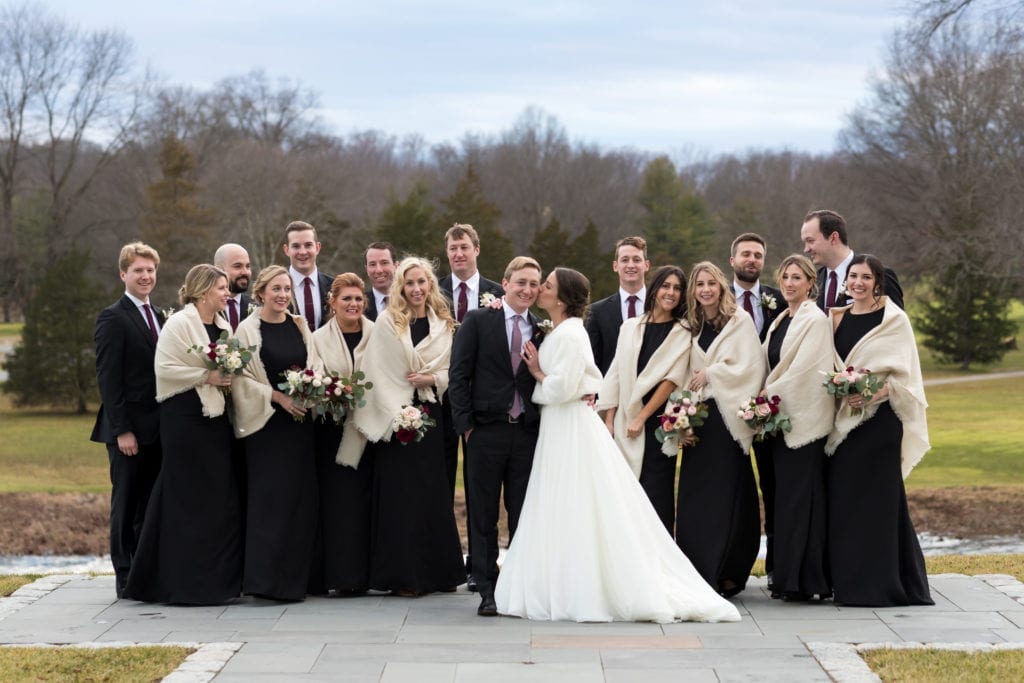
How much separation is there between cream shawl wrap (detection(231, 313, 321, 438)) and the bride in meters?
1.76

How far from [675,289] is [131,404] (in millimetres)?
3934

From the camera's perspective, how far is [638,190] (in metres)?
66.9

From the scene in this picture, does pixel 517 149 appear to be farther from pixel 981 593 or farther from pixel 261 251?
pixel 981 593

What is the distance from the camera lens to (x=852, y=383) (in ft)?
28.9

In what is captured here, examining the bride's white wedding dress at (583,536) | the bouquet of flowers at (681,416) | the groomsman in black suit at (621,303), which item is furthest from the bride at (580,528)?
the groomsman in black suit at (621,303)

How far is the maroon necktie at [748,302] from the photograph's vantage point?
33.1 ft

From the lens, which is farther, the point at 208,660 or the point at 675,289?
the point at 675,289

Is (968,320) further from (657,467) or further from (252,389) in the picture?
(252,389)

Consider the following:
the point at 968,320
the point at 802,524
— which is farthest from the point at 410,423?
the point at 968,320

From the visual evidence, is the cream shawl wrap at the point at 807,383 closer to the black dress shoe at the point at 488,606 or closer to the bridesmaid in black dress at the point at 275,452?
the black dress shoe at the point at 488,606

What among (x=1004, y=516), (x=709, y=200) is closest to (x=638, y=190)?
(x=709, y=200)

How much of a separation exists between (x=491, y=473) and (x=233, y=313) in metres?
2.56

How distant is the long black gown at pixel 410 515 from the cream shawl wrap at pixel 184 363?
1245 millimetres

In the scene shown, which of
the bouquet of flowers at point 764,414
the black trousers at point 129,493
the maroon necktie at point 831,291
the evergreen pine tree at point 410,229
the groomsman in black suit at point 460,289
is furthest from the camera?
the evergreen pine tree at point 410,229
